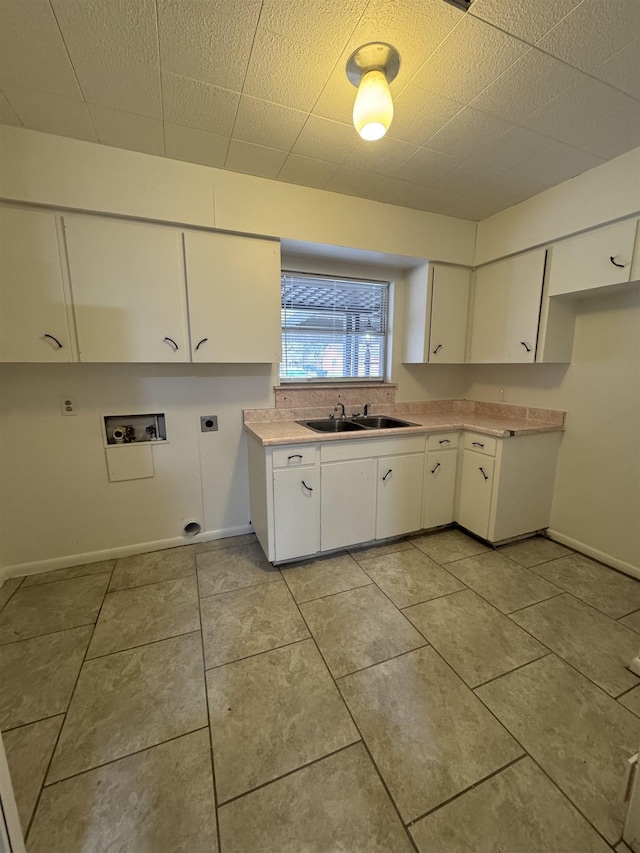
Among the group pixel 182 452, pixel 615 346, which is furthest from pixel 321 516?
pixel 615 346

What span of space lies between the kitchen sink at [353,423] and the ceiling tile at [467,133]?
5.64 feet

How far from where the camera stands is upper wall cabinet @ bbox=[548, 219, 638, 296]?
6.43 feet

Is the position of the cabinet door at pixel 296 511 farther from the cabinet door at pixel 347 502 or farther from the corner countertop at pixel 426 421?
the corner countertop at pixel 426 421

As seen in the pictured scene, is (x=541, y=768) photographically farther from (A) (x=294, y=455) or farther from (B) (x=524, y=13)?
(B) (x=524, y=13)

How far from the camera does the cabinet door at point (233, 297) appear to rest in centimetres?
213

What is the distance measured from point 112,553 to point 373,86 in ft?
9.69

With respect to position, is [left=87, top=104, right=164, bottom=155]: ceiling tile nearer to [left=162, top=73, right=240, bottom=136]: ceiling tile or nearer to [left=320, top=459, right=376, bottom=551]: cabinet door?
[left=162, top=73, right=240, bottom=136]: ceiling tile

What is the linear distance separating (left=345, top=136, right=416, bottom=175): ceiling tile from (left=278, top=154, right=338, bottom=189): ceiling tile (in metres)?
0.14

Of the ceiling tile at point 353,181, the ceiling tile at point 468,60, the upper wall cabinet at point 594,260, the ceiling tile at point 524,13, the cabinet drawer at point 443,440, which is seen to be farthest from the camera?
the cabinet drawer at point 443,440

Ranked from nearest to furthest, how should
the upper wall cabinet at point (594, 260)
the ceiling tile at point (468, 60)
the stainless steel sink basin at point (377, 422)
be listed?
the ceiling tile at point (468, 60) < the upper wall cabinet at point (594, 260) < the stainless steel sink basin at point (377, 422)

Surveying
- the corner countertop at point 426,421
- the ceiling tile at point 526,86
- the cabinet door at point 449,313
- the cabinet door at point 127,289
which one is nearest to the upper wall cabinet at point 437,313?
the cabinet door at point 449,313

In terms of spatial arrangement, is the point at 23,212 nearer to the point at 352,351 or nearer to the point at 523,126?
the point at 352,351

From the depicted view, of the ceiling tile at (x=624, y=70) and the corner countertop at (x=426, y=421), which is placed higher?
the ceiling tile at (x=624, y=70)

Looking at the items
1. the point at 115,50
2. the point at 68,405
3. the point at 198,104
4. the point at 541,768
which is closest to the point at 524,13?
the point at 198,104
